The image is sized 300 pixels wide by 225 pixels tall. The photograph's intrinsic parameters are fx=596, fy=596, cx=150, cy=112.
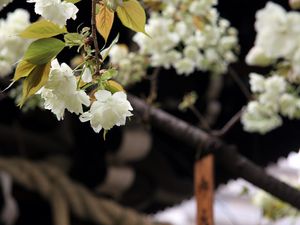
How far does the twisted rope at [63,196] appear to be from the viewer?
1847mm

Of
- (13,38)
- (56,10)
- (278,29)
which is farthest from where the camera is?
(13,38)

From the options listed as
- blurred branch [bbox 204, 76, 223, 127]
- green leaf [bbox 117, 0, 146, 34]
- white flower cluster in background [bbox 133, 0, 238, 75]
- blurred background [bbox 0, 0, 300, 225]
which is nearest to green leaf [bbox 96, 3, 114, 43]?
green leaf [bbox 117, 0, 146, 34]

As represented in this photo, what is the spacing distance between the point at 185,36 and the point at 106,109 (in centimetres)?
89

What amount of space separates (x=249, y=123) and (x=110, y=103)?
95 cm

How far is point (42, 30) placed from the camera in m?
0.60

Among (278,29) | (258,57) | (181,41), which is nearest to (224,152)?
(258,57)

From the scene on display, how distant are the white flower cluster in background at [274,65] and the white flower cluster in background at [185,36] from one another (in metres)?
0.15

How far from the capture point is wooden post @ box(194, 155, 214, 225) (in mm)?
1385

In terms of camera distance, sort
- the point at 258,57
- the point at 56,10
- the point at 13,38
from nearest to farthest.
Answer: the point at 56,10 → the point at 258,57 → the point at 13,38

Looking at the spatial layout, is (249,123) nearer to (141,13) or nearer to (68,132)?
(68,132)

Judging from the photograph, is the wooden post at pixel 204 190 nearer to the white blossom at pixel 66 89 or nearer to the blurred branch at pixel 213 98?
the blurred branch at pixel 213 98

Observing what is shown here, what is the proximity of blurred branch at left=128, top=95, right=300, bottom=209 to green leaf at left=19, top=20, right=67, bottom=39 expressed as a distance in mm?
699

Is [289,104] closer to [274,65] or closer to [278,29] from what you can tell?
[274,65]

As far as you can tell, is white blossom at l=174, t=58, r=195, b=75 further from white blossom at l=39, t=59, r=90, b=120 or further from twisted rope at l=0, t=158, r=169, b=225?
white blossom at l=39, t=59, r=90, b=120
